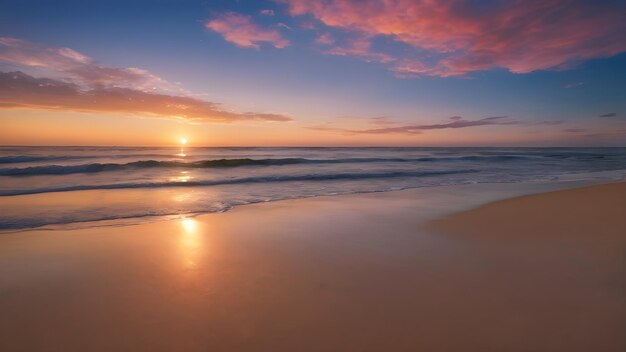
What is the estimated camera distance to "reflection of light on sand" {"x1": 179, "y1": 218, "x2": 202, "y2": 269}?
4172 mm

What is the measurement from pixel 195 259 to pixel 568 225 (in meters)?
6.41

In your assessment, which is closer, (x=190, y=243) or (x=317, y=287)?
(x=317, y=287)

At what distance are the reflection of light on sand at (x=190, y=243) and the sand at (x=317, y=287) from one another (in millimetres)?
32

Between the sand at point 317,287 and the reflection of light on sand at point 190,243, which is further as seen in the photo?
the reflection of light on sand at point 190,243

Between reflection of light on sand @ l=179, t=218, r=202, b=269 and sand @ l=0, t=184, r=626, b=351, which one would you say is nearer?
sand @ l=0, t=184, r=626, b=351

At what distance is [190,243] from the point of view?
16.1 feet

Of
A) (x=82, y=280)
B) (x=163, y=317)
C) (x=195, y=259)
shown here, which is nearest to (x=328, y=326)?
(x=163, y=317)

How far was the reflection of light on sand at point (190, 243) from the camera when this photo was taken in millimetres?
4172

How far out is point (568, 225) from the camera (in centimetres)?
577

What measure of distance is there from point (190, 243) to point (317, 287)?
2506 millimetres

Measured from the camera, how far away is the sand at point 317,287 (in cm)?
249

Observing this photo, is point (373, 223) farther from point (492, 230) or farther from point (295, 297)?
point (295, 297)

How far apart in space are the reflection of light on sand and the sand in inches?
1.3

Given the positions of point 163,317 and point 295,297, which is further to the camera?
point 295,297
